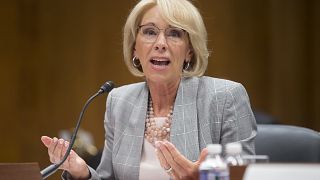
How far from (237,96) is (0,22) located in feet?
12.5

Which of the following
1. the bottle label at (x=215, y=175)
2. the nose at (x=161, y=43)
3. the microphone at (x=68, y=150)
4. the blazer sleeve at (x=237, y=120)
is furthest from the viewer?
the nose at (x=161, y=43)

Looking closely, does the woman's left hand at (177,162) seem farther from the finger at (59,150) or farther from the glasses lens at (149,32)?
the glasses lens at (149,32)

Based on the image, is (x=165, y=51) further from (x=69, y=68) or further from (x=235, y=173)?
(x=69, y=68)

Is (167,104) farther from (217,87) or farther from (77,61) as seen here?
(77,61)

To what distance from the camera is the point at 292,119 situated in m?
5.74

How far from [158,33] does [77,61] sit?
337 centimetres

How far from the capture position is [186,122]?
2564 mm

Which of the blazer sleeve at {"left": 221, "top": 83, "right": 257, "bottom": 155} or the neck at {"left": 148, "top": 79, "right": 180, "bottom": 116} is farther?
the neck at {"left": 148, "top": 79, "right": 180, "bottom": 116}

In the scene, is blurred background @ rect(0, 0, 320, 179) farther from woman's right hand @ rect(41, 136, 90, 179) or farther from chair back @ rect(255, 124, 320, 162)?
woman's right hand @ rect(41, 136, 90, 179)

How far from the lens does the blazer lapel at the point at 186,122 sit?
2.50 m

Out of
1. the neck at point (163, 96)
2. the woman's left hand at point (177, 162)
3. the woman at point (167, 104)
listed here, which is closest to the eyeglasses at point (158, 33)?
the woman at point (167, 104)

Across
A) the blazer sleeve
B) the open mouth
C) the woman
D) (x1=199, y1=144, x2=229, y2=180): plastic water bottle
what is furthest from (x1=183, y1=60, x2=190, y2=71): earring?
(x1=199, y1=144, x2=229, y2=180): plastic water bottle

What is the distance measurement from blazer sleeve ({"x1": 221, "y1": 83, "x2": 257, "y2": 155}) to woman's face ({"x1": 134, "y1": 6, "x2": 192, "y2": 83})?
0.27m

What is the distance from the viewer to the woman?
252 cm
